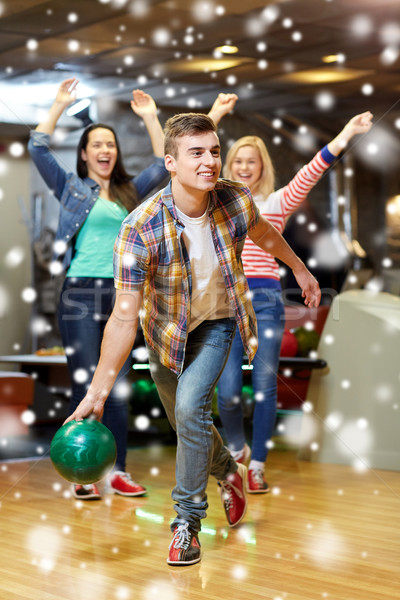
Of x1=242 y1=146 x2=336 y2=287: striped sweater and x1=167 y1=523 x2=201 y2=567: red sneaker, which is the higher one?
x1=242 y1=146 x2=336 y2=287: striped sweater

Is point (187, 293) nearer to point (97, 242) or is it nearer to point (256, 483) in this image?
point (97, 242)

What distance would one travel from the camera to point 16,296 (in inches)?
237

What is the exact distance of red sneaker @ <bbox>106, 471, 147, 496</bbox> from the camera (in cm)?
241

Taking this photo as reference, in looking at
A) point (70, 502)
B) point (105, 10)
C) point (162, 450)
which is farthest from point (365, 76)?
point (70, 502)

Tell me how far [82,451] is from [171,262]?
1.39 feet

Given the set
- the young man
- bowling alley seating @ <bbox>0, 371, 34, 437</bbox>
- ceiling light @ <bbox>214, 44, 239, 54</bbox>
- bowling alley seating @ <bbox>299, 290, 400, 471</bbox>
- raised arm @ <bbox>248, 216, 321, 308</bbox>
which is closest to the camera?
the young man

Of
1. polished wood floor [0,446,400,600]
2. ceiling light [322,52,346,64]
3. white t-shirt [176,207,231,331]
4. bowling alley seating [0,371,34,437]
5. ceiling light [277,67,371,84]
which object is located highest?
ceiling light [322,52,346,64]

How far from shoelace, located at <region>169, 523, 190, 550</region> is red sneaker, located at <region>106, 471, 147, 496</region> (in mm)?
727

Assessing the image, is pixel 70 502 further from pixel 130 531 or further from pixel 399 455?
pixel 399 455

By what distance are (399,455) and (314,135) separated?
3441mm

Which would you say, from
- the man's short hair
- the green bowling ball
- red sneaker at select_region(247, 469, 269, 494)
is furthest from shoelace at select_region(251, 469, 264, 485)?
the man's short hair

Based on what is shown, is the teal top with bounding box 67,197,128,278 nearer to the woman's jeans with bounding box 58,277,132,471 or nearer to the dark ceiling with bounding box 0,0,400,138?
the woman's jeans with bounding box 58,277,132,471

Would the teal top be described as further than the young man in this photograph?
Yes

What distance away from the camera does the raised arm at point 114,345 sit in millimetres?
1598
